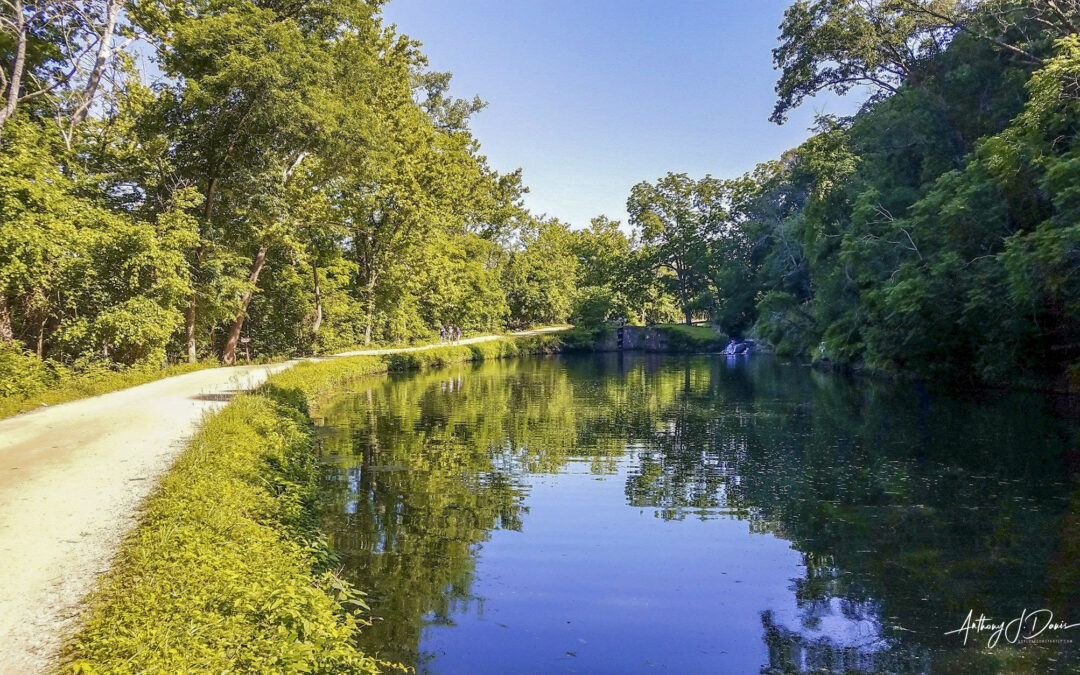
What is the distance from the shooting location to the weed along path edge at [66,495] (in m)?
4.77

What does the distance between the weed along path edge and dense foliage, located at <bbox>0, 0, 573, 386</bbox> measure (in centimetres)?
491

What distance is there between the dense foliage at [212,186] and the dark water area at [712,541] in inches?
337

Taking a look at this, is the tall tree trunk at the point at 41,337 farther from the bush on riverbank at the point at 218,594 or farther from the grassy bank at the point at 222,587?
the bush on riverbank at the point at 218,594

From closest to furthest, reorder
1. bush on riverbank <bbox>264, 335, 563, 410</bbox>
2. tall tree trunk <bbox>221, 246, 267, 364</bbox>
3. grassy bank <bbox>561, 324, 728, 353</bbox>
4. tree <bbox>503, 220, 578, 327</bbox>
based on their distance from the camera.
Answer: bush on riverbank <bbox>264, 335, 563, 410</bbox>
tall tree trunk <bbox>221, 246, 267, 364</bbox>
grassy bank <bbox>561, 324, 728, 353</bbox>
tree <bbox>503, 220, 578, 327</bbox>

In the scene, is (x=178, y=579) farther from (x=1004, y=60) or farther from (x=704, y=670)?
(x=1004, y=60)

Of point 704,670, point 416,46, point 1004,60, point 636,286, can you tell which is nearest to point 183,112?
point 416,46

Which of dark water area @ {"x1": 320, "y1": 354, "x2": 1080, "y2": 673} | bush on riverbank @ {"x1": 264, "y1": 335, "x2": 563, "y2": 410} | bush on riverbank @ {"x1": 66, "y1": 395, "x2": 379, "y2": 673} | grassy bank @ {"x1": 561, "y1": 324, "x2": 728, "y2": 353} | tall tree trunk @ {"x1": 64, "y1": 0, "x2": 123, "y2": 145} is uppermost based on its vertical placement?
tall tree trunk @ {"x1": 64, "y1": 0, "x2": 123, "y2": 145}

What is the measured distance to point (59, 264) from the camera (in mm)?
17891

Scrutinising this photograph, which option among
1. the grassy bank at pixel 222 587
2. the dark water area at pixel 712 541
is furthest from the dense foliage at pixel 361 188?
the grassy bank at pixel 222 587

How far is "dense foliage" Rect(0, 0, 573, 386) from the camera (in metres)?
17.8

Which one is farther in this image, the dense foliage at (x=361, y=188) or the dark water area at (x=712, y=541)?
the dense foliage at (x=361, y=188)

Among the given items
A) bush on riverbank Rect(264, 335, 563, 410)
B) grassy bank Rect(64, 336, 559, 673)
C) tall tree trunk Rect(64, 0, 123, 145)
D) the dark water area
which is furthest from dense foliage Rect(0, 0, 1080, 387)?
grassy bank Rect(64, 336, 559, 673)

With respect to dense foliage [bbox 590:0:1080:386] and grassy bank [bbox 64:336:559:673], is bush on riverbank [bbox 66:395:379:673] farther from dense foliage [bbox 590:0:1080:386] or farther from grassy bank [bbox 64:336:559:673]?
dense foliage [bbox 590:0:1080:386]

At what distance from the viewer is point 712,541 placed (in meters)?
9.44
